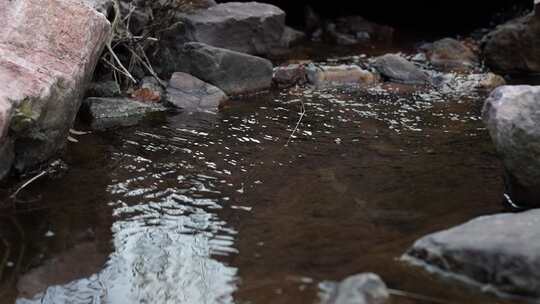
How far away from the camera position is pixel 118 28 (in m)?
6.85

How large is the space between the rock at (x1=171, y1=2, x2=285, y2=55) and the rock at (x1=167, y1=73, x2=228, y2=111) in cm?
111

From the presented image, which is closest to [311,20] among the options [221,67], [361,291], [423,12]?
[423,12]

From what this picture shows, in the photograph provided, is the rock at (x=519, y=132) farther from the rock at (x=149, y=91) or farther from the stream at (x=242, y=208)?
the rock at (x=149, y=91)

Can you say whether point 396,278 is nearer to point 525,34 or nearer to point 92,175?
point 92,175

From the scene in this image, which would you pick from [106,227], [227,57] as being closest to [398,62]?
[227,57]

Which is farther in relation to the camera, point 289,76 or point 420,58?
point 420,58

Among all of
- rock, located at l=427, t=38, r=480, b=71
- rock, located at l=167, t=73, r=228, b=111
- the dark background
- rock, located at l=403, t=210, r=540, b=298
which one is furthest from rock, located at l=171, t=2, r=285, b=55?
rock, located at l=403, t=210, r=540, b=298

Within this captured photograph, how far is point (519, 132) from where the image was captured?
383 cm

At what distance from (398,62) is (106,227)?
222 inches

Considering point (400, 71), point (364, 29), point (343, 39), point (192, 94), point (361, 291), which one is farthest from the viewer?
point (364, 29)

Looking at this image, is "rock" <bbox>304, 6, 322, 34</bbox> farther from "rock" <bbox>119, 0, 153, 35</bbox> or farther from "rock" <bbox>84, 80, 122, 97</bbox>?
"rock" <bbox>84, 80, 122, 97</bbox>

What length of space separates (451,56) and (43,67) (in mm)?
6747

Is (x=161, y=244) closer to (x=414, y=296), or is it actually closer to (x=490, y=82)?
(x=414, y=296)

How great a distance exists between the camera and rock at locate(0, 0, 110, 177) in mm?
4160
